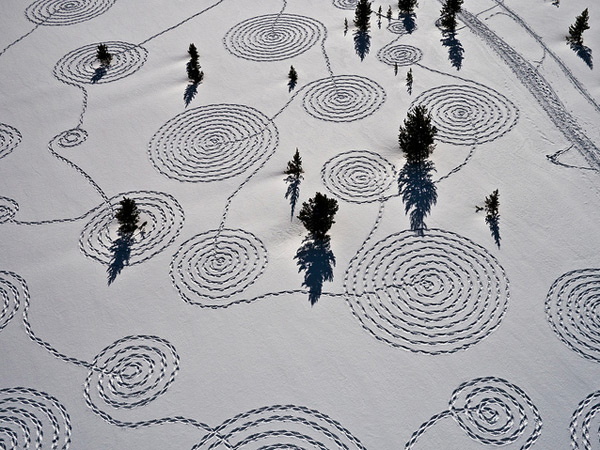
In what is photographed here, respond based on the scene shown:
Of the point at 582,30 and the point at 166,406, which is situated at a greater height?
the point at 582,30

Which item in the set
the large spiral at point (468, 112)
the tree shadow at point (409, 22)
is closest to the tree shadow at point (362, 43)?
the tree shadow at point (409, 22)

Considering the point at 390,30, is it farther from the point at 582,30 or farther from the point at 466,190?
the point at 466,190

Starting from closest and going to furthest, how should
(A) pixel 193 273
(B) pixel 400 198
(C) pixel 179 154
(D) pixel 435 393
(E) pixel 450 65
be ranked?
1. (D) pixel 435 393
2. (A) pixel 193 273
3. (B) pixel 400 198
4. (C) pixel 179 154
5. (E) pixel 450 65

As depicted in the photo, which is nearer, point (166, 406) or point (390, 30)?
point (166, 406)

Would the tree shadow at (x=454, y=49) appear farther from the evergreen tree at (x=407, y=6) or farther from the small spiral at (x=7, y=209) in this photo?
the small spiral at (x=7, y=209)

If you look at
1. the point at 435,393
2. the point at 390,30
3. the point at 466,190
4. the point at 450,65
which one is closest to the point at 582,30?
the point at 450,65

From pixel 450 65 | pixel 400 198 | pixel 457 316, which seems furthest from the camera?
pixel 450 65
